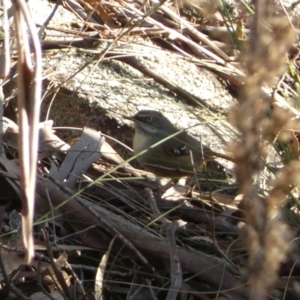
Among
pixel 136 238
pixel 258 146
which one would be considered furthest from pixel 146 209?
pixel 258 146

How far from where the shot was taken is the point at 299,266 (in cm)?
311

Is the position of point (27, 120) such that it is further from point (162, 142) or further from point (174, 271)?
point (162, 142)

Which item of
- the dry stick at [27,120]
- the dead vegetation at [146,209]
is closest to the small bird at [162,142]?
the dead vegetation at [146,209]

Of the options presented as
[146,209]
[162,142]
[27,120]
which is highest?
[27,120]

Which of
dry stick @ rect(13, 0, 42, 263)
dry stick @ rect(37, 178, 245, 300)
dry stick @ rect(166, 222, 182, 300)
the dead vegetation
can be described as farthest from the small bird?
dry stick @ rect(13, 0, 42, 263)

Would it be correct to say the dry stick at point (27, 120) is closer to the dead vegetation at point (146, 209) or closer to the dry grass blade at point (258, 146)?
the dead vegetation at point (146, 209)

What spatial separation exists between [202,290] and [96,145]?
58.4 inches

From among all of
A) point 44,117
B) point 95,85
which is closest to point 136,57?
point 95,85

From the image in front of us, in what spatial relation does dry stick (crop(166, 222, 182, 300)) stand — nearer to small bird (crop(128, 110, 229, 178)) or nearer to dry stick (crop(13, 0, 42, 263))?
small bird (crop(128, 110, 229, 178))

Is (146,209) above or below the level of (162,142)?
below

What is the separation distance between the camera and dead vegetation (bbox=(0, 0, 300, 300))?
795 millimetres

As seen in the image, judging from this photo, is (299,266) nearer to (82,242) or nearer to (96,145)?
(82,242)

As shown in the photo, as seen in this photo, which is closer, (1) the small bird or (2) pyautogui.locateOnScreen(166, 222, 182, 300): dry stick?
(2) pyautogui.locateOnScreen(166, 222, 182, 300): dry stick

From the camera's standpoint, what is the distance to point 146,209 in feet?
12.3
